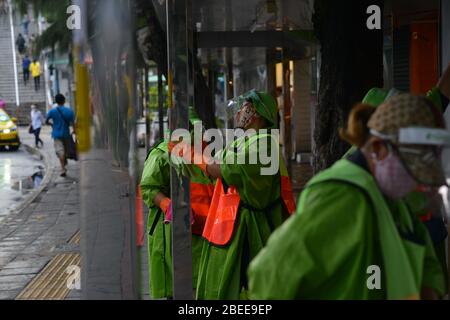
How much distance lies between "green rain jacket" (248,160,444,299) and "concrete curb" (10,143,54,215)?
1181 cm

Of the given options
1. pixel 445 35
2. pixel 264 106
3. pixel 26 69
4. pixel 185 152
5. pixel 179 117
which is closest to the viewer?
pixel 179 117

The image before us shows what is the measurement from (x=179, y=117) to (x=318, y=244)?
1.52m

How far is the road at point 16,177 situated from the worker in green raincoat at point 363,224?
11.3 metres

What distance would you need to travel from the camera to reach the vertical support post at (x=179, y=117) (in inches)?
151

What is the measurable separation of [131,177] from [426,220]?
1.59 metres

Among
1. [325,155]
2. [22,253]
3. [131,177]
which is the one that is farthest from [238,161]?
[22,253]

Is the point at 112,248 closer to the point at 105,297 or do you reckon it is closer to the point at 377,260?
the point at 105,297

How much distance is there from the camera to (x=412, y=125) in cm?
258

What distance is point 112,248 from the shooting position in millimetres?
3180

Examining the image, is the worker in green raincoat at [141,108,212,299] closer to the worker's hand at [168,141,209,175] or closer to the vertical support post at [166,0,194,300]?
the worker's hand at [168,141,209,175]

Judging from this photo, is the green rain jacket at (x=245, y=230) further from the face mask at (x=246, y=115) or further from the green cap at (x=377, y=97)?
the green cap at (x=377, y=97)

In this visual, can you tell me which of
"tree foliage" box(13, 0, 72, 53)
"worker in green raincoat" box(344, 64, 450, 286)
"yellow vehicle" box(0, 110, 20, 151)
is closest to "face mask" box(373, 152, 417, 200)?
"worker in green raincoat" box(344, 64, 450, 286)

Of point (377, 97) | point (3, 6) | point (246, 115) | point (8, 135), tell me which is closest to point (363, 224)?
point (377, 97)

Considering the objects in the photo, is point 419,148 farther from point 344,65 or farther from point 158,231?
point 344,65
